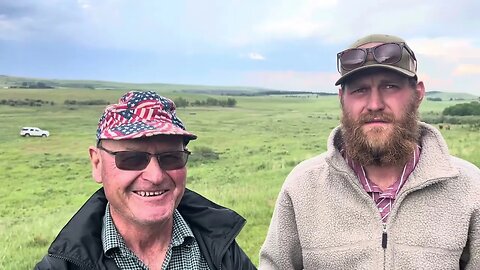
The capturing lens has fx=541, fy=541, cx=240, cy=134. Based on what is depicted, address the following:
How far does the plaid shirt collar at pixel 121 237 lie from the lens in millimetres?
Result: 2352

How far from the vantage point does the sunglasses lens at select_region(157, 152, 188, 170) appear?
237 cm

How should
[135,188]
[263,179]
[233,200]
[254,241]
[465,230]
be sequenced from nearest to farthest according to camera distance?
[135,188], [465,230], [254,241], [233,200], [263,179]

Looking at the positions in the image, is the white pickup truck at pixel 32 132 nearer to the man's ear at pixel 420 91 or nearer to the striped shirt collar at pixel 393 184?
the striped shirt collar at pixel 393 184

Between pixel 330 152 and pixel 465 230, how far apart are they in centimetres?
80

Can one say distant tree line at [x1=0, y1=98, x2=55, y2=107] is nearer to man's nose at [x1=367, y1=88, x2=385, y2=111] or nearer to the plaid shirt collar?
the plaid shirt collar

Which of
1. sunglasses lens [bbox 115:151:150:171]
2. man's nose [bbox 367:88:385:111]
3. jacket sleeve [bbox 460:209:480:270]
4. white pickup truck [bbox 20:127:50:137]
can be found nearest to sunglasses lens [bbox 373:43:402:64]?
man's nose [bbox 367:88:385:111]

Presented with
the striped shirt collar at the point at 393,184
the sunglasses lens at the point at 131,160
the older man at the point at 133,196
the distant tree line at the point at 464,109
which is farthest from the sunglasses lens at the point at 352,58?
the distant tree line at the point at 464,109

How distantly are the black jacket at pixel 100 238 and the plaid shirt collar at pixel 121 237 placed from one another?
24 mm

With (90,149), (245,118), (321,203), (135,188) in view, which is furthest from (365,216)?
(245,118)

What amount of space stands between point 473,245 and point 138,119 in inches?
72.0

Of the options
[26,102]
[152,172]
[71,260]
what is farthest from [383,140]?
[26,102]

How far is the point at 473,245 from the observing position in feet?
9.19

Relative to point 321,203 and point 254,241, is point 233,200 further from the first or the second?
point 321,203

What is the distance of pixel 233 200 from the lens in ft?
38.3
